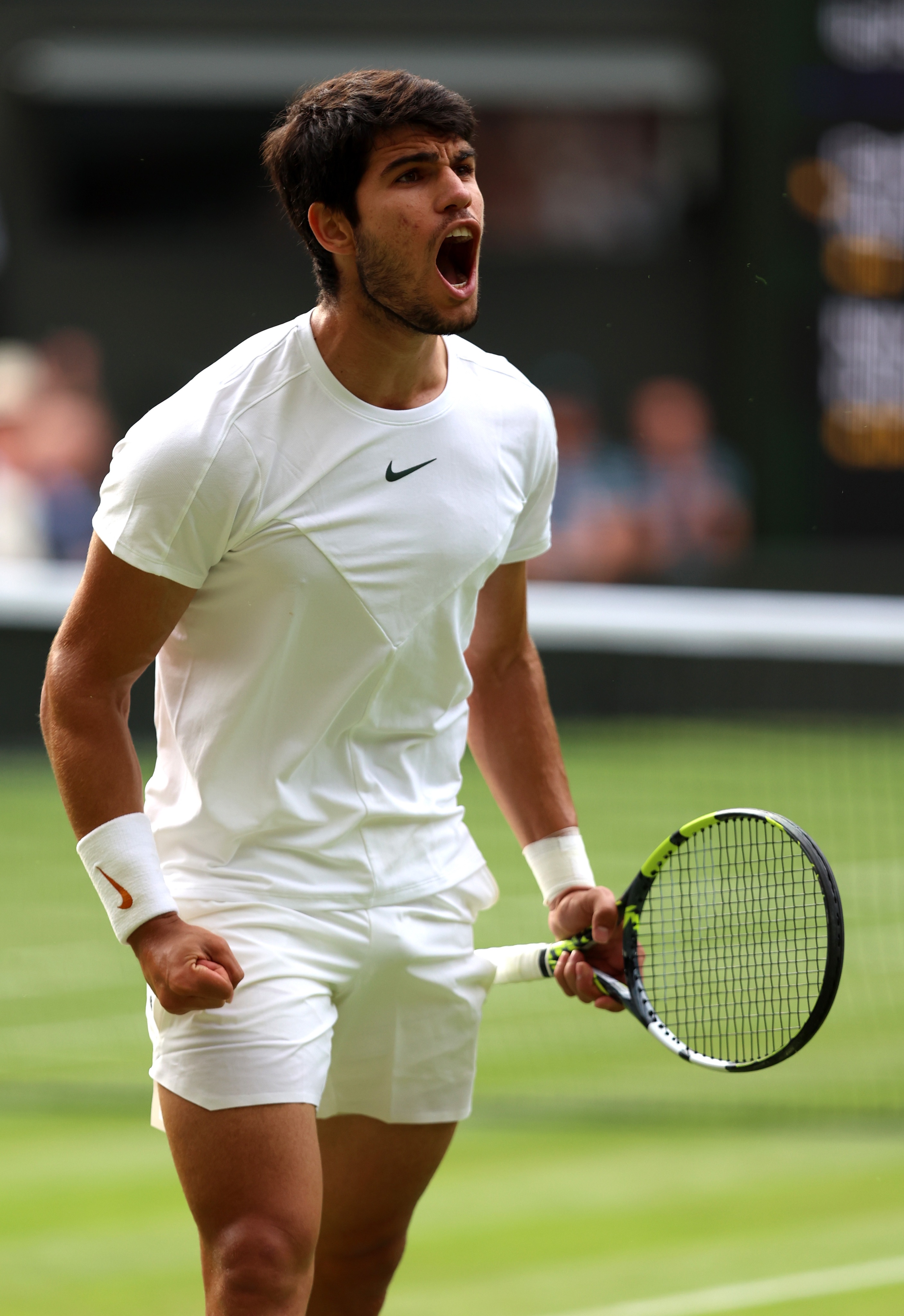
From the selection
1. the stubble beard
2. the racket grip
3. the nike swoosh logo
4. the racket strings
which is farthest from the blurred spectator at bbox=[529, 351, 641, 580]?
the stubble beard

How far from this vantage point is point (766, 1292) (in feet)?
14.5

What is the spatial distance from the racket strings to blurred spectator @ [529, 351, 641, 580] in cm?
652

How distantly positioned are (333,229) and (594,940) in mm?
1078

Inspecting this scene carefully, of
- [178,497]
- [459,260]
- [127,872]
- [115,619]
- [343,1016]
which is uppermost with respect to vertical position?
[459,260]

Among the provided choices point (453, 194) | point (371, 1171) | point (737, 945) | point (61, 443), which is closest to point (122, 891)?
point (371, 1171)

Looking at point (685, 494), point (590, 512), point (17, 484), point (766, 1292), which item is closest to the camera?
point (766, 1292)

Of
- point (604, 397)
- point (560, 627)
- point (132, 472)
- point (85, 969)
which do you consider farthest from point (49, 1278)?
point (604, 397)

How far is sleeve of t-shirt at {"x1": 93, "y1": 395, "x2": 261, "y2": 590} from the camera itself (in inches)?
109

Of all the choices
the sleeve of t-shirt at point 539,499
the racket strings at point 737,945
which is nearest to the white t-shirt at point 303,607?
the sleeve of t-shirt at point 539,499

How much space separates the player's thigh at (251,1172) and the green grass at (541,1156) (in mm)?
1611

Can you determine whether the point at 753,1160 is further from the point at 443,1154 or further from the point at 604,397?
the point at 604,397

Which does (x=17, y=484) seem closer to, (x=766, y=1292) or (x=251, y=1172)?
(x=766, y=1292)

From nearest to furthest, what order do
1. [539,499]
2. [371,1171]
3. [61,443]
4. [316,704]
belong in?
1. [316,704]
2. [371,1171]
3. [539,499]
4. [61,443]

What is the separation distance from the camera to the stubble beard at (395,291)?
2830 mm
